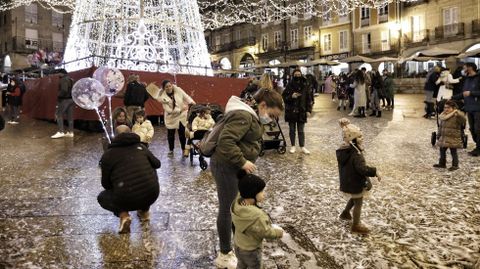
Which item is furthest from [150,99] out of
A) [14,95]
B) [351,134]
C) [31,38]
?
[31,38]

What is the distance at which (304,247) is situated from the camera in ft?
12.6

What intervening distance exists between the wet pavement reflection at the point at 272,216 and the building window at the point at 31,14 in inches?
1665

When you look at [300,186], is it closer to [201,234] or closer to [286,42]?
[201,234]

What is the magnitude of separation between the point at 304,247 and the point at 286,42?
43653 millimetres

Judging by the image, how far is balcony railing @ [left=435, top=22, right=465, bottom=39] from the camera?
31953mm

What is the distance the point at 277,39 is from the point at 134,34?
3656 centimetres

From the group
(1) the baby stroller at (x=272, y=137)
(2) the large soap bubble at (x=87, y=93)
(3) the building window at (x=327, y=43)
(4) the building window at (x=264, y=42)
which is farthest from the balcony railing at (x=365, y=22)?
(2) the large soap bubble at (x=87, y=93)

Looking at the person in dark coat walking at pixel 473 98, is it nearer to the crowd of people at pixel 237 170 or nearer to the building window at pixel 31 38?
the crowd of people at pixel 237 170

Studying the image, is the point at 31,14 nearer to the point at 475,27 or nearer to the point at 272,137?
the point at 475,27

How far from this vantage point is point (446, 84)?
11.0m

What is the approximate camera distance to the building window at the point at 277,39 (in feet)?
154

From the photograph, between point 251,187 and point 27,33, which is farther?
point 27,33

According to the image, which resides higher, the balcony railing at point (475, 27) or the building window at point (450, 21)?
the building window at point (450, 21)

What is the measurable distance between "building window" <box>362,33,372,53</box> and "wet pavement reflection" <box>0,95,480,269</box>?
33.7m
